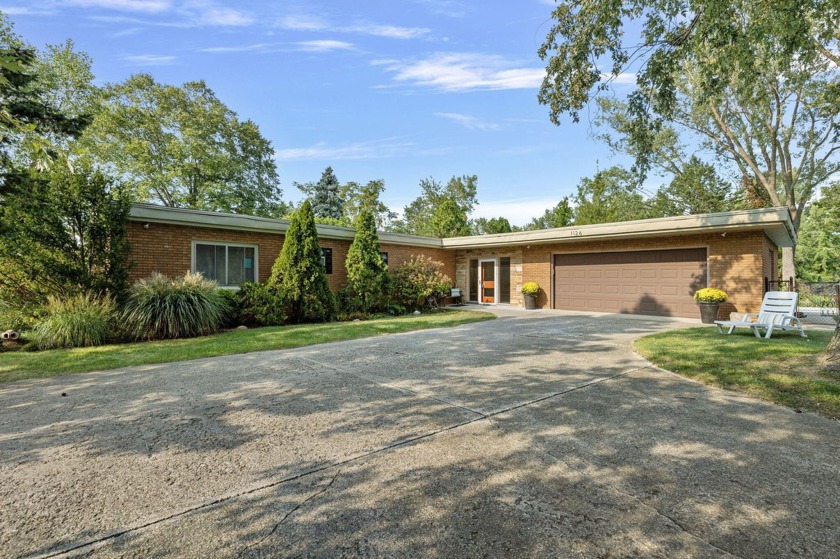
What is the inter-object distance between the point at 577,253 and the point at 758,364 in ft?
29.6

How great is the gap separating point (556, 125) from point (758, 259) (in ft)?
24.9

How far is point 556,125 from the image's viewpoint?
7.00m

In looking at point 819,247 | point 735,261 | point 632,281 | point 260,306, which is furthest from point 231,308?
point 819,247

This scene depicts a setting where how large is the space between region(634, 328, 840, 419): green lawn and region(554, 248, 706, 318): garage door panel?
4.18m

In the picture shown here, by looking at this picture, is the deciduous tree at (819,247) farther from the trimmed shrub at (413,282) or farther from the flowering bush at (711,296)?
the trimmed shrub at (413,282)

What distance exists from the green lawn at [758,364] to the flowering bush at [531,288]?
674 centimetres

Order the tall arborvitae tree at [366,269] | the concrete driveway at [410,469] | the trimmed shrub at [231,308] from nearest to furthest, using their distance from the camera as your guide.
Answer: the concrete driveway at [410,469]
the trimmed shrub at [231,308]
the tall arborvitae tree at [366,269]

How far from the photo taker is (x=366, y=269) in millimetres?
12234

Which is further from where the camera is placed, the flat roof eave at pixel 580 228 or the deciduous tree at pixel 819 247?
the deciduous tree at pixel 819 247

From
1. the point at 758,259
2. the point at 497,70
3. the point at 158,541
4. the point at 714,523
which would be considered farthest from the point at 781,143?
the point at 158,541

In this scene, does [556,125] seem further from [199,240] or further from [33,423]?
[199,240]

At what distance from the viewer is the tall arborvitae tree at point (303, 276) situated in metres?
10.6

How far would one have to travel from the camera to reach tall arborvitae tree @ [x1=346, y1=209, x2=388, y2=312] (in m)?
12.2

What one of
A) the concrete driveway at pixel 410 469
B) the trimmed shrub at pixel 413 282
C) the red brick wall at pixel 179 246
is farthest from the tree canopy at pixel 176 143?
the concrete driveway at pixel 410 469
